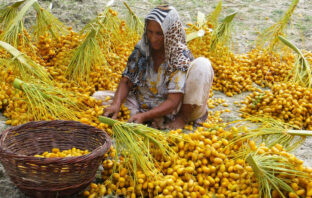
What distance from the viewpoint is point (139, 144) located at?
263 cm

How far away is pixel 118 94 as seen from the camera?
3748 millimetres

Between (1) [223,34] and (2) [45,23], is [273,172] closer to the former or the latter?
(1) [223,34]

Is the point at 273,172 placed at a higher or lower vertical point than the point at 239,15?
lower

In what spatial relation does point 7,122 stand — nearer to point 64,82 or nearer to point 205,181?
point 64,82

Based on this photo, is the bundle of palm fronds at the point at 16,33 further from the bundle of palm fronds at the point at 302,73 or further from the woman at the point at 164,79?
the bundle of palm fronds at the point at 302,73

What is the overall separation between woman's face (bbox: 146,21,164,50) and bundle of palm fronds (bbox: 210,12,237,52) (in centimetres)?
168

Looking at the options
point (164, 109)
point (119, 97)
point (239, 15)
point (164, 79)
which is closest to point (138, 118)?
point (164, 109)

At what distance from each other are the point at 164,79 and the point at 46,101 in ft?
3.83

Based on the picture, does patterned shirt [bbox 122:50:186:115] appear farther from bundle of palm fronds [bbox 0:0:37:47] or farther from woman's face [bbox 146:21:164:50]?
bundle of palm fronds [bbox 0:0:37:47]

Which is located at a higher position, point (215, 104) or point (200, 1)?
point (200, 1)

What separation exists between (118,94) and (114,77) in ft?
2.50

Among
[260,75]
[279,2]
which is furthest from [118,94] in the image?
[279,2]

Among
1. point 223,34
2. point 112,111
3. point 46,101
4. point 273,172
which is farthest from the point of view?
point 223,34

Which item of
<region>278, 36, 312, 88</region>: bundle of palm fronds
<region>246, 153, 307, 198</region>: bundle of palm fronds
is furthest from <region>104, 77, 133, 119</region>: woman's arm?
<region>278, 36, 312, 88</region>: bundle of palm fronds
